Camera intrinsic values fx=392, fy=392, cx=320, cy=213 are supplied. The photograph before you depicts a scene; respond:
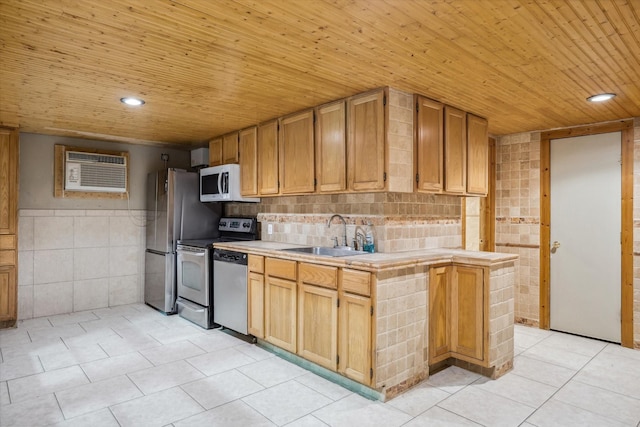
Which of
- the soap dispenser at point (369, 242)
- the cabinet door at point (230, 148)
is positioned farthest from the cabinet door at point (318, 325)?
the cabinet door at point (230, 148)

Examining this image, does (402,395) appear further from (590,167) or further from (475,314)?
(590,167)

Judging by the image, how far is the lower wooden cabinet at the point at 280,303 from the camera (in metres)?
3.19

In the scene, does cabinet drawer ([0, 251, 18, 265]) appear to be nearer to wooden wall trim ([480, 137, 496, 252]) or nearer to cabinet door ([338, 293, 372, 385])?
cabinet door ([338, 293, 372, 385])

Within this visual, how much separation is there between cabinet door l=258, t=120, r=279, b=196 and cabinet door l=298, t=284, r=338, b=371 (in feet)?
4.35

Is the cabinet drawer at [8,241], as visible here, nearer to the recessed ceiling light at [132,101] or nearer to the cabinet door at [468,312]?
the recessed ceiling light at [132,101]

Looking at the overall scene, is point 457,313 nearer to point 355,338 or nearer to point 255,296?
point 355,338

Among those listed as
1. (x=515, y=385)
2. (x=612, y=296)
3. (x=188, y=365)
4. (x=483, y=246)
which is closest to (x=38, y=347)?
(x=188, y=365)

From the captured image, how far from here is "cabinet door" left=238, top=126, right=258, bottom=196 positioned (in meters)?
4.23

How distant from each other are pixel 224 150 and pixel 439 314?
3106mm

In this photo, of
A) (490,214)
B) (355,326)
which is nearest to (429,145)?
(355,326)

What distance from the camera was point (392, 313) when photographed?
8.73ft

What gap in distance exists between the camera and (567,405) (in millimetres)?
2564

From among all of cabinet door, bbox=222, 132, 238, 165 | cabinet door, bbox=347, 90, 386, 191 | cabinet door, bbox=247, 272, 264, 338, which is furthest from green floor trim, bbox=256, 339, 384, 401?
cabinet door, bbox=222, 132, 238, 165

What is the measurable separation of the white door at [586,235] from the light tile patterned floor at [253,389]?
A: 0.33 metres
